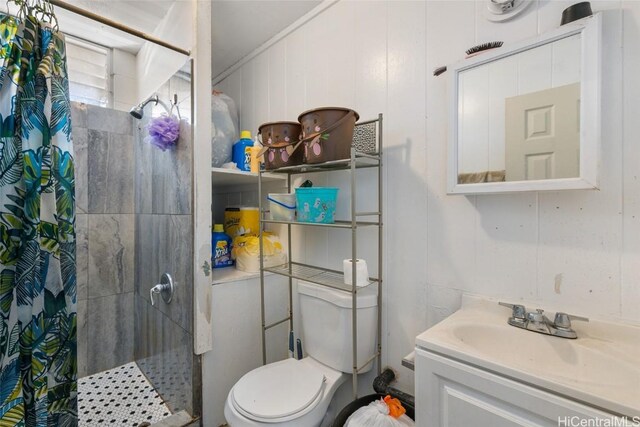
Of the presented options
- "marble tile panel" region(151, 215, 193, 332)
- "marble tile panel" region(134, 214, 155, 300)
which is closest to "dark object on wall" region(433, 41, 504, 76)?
"marble tile panel" region(151, 215, 193, 332)

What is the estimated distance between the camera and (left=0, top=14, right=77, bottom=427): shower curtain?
843 millimetres

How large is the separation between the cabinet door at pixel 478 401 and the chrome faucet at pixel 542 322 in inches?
11.8

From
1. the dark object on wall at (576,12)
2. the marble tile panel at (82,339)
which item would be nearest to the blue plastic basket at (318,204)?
the dark object on wall at (576,12)

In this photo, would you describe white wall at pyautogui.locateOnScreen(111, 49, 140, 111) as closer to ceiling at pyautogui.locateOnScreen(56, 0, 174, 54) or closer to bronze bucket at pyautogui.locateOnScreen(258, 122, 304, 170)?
ceiling at pyautogui.locateOnScreen(56, 0, 174, 54)

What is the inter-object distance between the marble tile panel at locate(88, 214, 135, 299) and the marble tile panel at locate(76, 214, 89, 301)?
0.02 metres

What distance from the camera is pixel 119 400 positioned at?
1.68 m

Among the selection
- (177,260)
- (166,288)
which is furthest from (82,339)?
(177,260)

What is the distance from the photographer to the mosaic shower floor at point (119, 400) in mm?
1518

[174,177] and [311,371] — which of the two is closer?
[311,371]

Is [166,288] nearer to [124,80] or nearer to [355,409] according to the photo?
[355,409]

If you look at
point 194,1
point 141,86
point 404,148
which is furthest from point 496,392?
point 141,86

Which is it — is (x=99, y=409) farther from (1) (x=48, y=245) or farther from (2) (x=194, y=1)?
(2) (x=194, y=1)

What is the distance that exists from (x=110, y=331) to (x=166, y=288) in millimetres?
840

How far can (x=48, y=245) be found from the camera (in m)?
0.91
